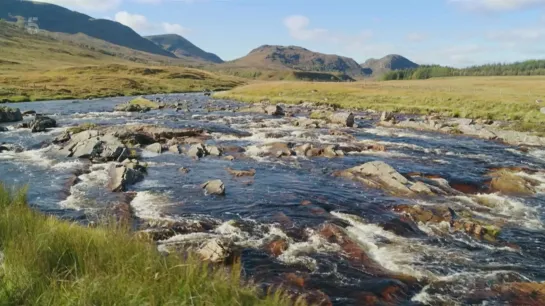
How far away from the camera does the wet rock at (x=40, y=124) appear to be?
4016 centimetres

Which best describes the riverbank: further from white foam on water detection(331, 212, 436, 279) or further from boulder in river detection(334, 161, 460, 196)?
white foam on water detection(331, 212, 436, 279)

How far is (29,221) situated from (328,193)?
14.9m

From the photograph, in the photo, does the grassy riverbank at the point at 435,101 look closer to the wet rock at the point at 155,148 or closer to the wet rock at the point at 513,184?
the wet rock at the point at 513,184

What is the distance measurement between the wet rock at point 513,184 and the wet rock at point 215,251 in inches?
675

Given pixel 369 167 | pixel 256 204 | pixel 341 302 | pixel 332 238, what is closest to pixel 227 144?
pixel 369 167

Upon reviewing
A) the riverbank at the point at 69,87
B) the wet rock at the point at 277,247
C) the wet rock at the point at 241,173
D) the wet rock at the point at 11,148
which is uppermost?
the riverbank at the point at 69,87

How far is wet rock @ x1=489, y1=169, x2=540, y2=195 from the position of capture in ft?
73.1

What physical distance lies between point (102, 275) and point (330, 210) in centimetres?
1314

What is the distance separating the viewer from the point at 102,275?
645 cm

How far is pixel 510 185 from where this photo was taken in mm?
22891

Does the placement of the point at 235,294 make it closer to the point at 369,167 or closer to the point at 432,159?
the point at 369,167

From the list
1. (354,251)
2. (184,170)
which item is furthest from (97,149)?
(354,251)

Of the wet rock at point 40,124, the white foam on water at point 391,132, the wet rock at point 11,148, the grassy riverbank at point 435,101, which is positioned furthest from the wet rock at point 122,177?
the grassy riverbank at point 435,101

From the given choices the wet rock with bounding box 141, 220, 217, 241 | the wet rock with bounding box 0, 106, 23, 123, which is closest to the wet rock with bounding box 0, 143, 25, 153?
the wet rock with bounding box 0, 106, 23, 123
